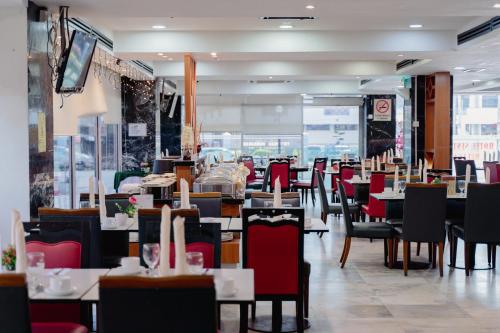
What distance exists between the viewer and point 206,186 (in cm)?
782

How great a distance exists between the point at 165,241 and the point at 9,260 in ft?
2.95

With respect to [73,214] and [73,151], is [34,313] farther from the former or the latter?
[73,151]

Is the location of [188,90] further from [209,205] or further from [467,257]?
[467,257]

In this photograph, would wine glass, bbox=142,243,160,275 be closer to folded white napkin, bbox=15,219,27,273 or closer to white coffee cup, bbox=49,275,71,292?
white coffee cup, bbox=49,275,71,292

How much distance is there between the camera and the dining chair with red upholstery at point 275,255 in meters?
4.89

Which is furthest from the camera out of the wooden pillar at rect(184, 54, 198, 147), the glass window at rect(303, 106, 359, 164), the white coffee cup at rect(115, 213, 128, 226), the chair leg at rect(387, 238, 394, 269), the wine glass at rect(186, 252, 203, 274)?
the glass window at rect(303, 106, 359, 164)

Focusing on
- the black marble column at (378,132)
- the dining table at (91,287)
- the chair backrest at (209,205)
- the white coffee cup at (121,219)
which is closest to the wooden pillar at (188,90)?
the chair backrest at (209,205)

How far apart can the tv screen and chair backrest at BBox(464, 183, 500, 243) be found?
435cm

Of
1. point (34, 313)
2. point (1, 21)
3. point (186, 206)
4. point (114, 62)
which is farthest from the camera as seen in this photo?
point (114, 62)

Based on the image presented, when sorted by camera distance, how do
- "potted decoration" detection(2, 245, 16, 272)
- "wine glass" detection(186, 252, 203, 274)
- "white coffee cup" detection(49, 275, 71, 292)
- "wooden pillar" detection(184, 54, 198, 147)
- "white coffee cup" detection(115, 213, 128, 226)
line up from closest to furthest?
1. "white coffee cup" detection(49, 275, 71, 292)
2. "wine glass" detection(186, 252, 203, 274)
3. "potted decoration" detection(2, 245, 16, 272)
4. "white coffee cup" detection(115, 213, 128, 226)
5. "wooden pillar" detection(184, 54, 198, 147)

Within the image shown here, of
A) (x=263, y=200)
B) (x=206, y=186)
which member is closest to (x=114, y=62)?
(x=206, y=186)

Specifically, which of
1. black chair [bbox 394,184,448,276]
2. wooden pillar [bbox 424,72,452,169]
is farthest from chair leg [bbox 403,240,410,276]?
wooden pillar [bbox 424,72,452,169]

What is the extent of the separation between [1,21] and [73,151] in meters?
4.81

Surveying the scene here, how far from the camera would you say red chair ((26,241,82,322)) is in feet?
13.3
